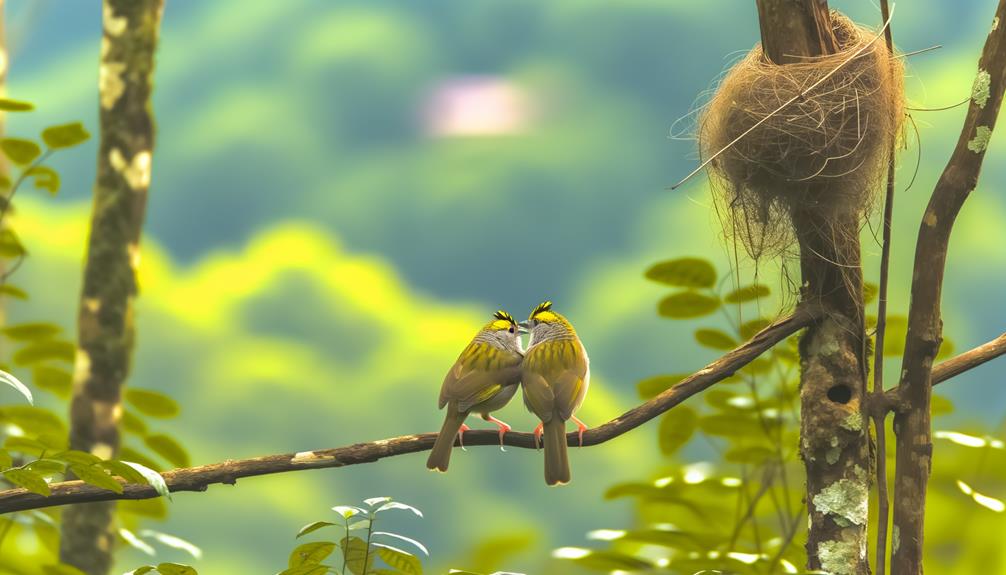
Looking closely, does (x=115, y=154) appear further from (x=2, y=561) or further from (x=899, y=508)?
(x=899, y=508)

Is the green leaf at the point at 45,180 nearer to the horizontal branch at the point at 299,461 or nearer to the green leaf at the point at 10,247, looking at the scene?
the green leaf at the point at 10,247

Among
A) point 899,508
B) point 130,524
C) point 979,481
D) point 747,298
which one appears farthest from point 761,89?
point 130,524

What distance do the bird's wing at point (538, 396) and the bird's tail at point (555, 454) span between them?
0.05 ft

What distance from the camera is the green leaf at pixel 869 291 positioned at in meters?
1.75

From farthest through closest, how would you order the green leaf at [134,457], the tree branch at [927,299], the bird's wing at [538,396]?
1. the green leaf at [134,457]
2. the tree branch at [927,299]
3. the bird's wing at [538,396]

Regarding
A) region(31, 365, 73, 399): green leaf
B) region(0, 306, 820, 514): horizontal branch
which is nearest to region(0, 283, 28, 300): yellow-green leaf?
region(31, 365, 73, 399): green leaf

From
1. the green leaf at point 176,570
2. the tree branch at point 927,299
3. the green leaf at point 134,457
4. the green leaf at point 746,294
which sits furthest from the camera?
the green leaf at point 134,457

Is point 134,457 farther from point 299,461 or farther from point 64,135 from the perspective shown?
point 299,461

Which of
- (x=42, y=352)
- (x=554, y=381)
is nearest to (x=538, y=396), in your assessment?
(x=554, y=381)

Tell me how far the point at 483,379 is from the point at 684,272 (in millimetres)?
465

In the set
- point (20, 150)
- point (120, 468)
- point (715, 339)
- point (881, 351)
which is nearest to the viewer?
point (120, 468)

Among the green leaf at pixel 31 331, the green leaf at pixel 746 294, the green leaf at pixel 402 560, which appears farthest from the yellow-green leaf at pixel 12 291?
the green leaf at pixel 746 294

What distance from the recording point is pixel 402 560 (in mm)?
1371

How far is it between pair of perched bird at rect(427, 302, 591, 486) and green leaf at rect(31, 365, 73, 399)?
110 cm
